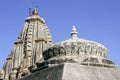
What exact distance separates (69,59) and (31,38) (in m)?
48.1

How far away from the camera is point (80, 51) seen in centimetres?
899

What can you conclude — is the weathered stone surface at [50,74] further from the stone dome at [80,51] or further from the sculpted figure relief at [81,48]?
the sculpted figure relief at [81,48]

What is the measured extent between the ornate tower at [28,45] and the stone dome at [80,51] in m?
43.9

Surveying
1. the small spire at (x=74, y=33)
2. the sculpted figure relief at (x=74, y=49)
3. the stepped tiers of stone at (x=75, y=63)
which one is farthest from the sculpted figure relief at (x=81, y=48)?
the small spire at (x=74, y=33)

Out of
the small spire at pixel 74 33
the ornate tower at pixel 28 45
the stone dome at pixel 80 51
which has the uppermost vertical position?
the ornate tower at pixel 28 45

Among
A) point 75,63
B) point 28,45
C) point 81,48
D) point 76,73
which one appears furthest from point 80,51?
point 28,45

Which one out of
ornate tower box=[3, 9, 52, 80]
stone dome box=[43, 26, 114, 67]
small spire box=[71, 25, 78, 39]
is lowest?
stone dome box=[43, 26, 114, 67]

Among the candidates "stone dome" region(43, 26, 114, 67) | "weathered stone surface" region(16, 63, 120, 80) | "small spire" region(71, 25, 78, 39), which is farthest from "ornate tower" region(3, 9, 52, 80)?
"weathered stone surface" region(16, 63, 120, 80)

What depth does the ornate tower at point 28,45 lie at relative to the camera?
54.2 m

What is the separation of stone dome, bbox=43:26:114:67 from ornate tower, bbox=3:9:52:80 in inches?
1729

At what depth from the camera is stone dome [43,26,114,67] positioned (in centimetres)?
893

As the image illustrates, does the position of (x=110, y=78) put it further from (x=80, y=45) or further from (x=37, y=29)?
(x=37, y=29)

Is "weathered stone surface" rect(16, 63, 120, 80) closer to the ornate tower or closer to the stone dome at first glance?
the stone dome

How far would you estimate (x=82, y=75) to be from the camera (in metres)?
8.34
